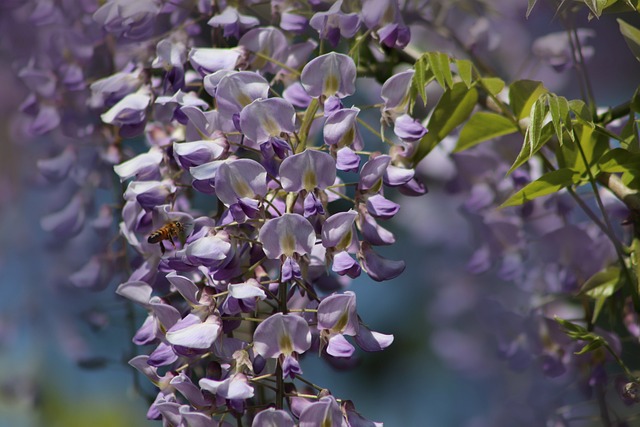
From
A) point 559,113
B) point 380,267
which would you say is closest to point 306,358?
point 380,267

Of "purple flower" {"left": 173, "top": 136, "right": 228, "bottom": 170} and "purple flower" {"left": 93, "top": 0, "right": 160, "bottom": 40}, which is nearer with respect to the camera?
"purple flower" {"left": 173, "top": 136, "right": 228, "bottom": 170}

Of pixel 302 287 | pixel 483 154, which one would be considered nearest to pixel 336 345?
pixel 302 287

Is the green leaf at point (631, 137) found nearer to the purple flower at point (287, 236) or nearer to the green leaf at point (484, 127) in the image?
the green leaf at point (484, 127)

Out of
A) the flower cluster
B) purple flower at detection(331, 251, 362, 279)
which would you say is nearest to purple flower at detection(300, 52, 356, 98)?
the flower cluster

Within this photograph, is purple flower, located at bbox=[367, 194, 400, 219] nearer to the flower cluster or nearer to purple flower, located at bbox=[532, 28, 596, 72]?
the flower cluster

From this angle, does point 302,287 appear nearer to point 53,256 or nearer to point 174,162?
point 174,162

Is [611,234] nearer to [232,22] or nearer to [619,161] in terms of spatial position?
[619,161]

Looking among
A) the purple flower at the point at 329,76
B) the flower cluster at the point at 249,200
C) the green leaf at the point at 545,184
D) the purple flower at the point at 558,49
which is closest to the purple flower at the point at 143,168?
the flower cluster at the point at 249,200

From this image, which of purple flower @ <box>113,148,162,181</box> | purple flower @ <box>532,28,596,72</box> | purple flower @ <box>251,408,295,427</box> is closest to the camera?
purple flower @ <box>251,408,295,427</box>
